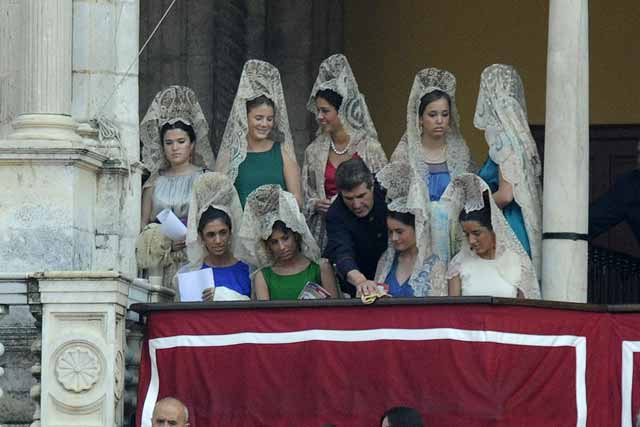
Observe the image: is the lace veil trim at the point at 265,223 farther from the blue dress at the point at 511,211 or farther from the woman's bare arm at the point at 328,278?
the blue dress at the point at 511,211

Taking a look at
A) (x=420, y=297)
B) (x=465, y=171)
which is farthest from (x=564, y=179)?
(x=420, y=297)

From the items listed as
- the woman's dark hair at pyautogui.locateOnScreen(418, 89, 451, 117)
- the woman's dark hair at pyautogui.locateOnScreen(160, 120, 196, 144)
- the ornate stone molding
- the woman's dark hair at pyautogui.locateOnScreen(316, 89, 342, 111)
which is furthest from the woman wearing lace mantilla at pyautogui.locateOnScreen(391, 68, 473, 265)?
the ornate stone molding

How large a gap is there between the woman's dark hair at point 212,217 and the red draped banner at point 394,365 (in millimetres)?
689

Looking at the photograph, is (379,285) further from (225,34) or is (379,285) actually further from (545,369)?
(225,34)

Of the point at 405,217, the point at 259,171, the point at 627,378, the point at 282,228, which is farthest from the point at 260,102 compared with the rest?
the point at 627,378

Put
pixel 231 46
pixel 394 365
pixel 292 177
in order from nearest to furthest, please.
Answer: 1. pixel 394 365
2. pixel 292 177
3. pixel 231 46

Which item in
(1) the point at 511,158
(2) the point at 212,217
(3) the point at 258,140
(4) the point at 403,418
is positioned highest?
(3) the point at 258,140

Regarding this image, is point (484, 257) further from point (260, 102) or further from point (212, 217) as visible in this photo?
point (260, 102)

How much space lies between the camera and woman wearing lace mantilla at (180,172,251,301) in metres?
16.5

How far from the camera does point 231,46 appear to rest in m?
21.5

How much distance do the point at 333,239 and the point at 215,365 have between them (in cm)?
116

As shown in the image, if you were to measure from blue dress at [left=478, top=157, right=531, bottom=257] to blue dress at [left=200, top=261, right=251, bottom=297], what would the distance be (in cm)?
162

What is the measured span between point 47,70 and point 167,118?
907 mm

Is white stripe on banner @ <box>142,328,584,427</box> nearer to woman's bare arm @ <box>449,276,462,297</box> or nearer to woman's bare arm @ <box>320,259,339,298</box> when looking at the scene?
woman's bare arm @ <box>449,276,462,297</box>
